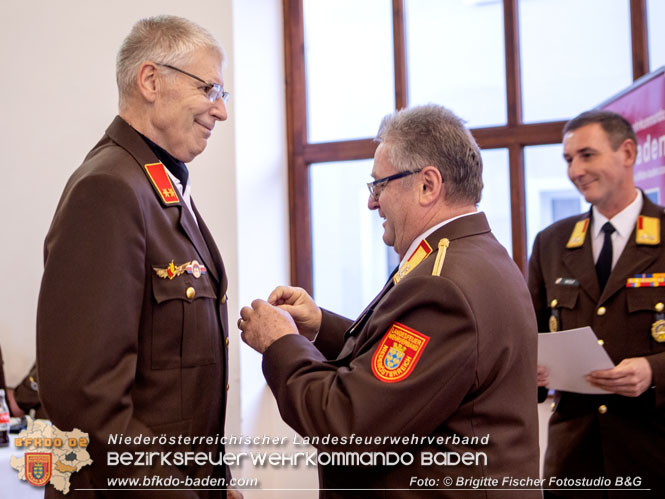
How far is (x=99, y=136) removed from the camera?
3.62 meters

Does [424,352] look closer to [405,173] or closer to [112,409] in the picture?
[405,173]

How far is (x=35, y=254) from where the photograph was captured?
147 inches

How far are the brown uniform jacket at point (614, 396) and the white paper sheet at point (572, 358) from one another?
0.13 meters

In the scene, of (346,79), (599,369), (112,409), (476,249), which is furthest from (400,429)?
(346,79)

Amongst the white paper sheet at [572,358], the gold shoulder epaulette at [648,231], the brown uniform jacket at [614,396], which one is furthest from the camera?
the gold shoulder epaulette at [648,231]

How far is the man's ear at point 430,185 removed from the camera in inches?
59.2

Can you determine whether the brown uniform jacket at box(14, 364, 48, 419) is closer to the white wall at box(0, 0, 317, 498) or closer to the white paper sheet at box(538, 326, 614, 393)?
the white wall at box(0, 0, 317, 498)

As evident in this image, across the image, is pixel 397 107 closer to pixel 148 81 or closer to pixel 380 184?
pixel 380 184

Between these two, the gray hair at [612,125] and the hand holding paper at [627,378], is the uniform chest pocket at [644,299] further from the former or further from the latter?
the gray hair at [612,125]

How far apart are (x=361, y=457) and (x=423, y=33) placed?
9.92 feet

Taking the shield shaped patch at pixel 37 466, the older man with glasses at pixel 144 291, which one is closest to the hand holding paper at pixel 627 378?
the older man with glasses at pixel 144 291

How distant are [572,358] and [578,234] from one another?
58cm

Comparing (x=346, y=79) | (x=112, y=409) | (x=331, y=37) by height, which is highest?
(x=331, y=37)

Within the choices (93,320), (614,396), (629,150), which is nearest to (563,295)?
(614,396)
